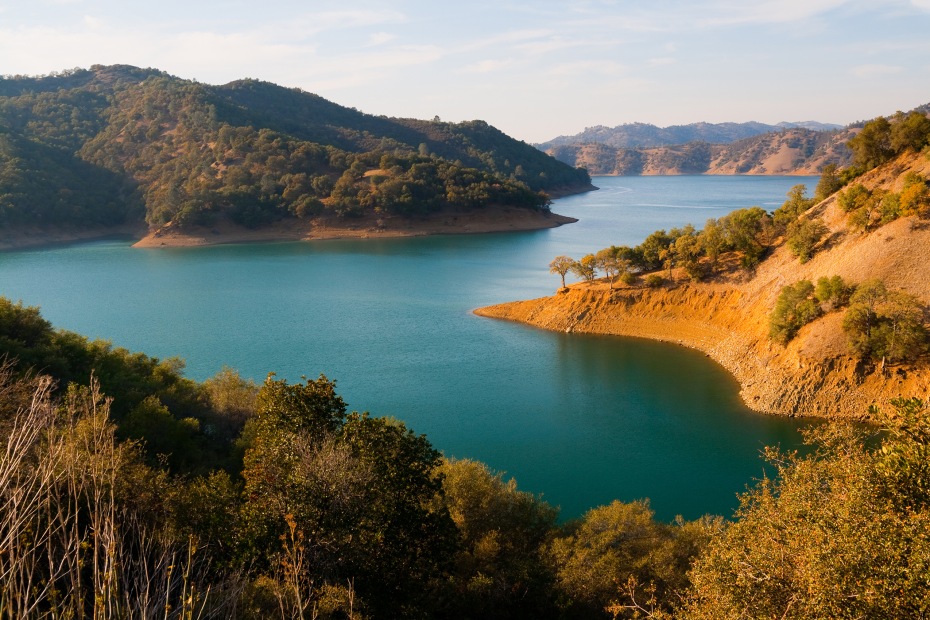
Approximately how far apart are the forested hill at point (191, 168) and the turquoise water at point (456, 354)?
1901 centimetres

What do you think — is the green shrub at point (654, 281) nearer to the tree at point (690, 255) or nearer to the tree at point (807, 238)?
the tree at point (690, 255)

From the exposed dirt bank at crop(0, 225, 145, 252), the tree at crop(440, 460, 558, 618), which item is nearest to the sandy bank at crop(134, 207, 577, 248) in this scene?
the exposed dirt bank at crop(0, 225, 145, 252)

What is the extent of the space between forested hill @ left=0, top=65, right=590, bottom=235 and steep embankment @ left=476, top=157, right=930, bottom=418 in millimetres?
60401

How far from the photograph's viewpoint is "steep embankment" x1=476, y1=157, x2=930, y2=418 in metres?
28.5

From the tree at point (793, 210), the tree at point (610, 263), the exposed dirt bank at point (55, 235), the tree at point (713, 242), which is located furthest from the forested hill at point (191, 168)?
the tree at point (793, 210)

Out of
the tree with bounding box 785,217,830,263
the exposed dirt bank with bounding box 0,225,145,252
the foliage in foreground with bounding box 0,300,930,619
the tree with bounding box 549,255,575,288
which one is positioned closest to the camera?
the foliage in foreground with bounding box 0,300,930,619

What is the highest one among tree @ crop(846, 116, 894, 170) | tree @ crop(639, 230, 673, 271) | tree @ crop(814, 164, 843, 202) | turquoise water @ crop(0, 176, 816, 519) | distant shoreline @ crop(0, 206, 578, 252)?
tree @ crop(846, 116, 894, 170)

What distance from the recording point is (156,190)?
341ft

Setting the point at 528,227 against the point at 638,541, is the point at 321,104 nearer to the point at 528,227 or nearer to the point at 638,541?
the point at 528,227

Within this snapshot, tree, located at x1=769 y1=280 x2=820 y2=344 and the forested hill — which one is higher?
the forested hill

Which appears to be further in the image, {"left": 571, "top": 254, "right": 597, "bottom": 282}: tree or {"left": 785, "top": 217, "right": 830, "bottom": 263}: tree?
{"left": 571, "top": 254, "right": 597, "bottom": 282}: tree

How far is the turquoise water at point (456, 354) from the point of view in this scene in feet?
80.4

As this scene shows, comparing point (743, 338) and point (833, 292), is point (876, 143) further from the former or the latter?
point (743, 338)

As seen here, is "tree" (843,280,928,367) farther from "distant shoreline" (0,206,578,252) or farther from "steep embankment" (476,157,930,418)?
"distant shoreline" (0,206,578,252)
